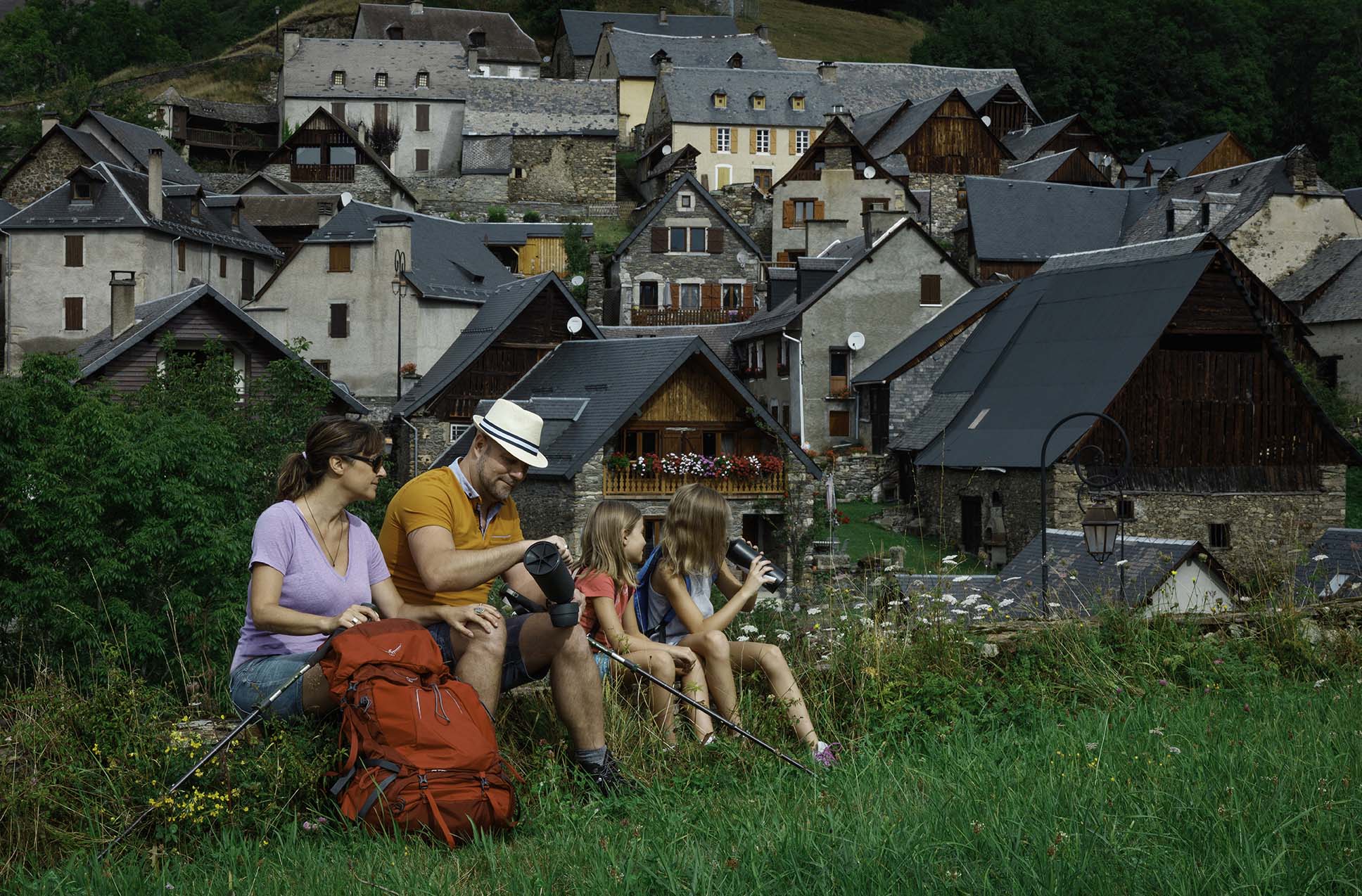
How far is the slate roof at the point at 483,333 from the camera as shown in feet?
120

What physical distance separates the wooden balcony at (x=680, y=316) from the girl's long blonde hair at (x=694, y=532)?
145 feet

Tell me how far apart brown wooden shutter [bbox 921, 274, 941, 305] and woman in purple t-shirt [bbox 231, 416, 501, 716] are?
1460 inches

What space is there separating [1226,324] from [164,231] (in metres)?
33.0

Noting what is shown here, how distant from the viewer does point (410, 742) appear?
4.69 metres

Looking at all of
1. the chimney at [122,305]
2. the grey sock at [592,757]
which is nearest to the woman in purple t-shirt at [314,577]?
the grey sock at [592,757]

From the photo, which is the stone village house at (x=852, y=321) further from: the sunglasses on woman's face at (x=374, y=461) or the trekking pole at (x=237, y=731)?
the trekking pole at (x=237, y=731)

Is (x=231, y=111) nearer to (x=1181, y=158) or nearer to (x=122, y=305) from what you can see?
(x=122, y=305)

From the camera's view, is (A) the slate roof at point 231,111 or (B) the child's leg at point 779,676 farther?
(A) the slate roof at point 231,111

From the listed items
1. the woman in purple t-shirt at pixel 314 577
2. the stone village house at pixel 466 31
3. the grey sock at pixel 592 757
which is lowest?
the grey sock at pixel 592 757

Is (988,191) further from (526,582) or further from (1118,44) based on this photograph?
(526,582)

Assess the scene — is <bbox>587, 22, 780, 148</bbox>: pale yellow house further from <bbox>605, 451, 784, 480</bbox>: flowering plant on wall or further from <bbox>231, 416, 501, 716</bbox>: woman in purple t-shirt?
<bbox>231, 416, 501, 716</bbox>: woman in purple t-shirt

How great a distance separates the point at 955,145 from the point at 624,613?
63.9 metres

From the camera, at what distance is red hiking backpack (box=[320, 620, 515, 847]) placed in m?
4.59

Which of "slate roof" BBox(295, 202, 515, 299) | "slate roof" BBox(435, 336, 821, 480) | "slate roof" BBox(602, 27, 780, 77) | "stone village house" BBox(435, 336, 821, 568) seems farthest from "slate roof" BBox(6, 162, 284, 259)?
"slate roof" BBox(602, 27, 780, 77)
